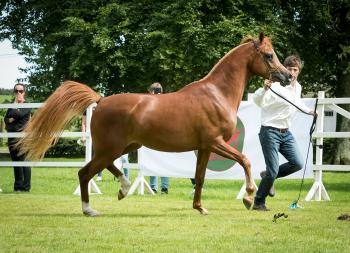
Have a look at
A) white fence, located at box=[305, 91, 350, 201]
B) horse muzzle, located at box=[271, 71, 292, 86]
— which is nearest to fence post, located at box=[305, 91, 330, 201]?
white fence, located at box=[305, 91, 350, 201]

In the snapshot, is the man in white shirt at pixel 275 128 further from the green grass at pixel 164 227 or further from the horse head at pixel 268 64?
the green grass at pixel 164 227

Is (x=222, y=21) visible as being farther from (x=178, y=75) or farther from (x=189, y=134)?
(x=189, y=134)

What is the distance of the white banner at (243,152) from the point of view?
39.0ft

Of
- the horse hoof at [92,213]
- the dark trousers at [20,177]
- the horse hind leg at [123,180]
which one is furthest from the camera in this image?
the dark trousers at [20,177]

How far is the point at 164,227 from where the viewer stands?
7281mm

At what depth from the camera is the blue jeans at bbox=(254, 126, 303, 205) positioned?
9141 millimetres

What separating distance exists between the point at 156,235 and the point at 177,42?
2074 centimetres

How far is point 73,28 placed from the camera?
27.6 m

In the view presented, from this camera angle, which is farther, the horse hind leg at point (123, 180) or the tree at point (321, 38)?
the tree at point (321, 38)

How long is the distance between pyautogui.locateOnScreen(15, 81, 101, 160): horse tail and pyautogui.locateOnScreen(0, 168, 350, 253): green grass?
959 millimetres

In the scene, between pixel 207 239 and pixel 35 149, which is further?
pixel 35 149

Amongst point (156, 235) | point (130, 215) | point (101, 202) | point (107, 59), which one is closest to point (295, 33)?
point (107, 59)

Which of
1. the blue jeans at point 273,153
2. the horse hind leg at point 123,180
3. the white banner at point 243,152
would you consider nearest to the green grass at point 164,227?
the horse hind leg at point 123,180

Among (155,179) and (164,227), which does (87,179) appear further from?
(155,179)
